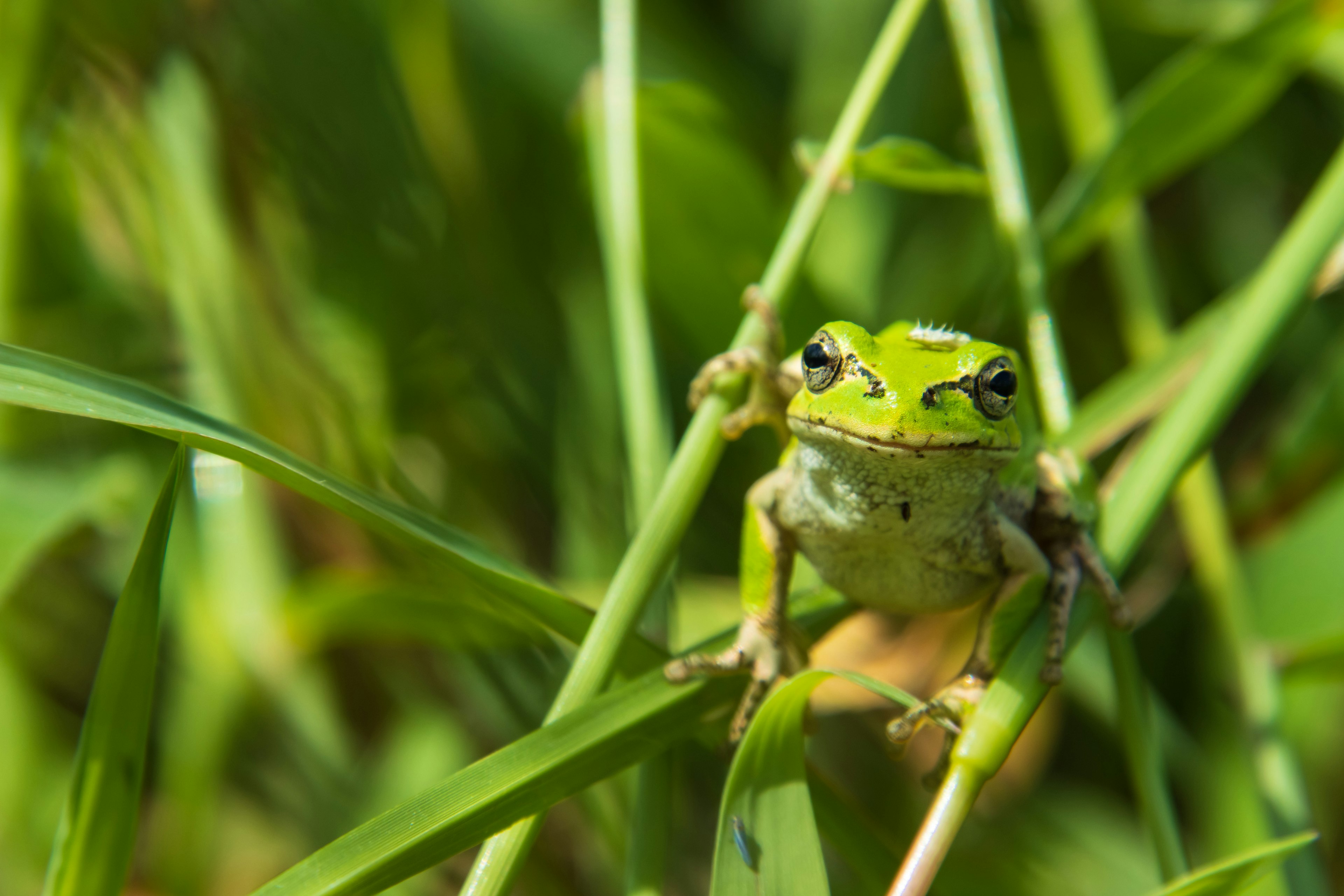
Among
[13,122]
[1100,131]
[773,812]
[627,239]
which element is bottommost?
[773,812]

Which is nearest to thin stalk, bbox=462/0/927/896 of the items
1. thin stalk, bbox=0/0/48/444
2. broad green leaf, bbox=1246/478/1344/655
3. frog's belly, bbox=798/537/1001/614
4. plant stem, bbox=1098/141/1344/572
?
frog's belly, bbox=798/537/1001/614

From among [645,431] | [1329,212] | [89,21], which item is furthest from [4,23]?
[1329,212]

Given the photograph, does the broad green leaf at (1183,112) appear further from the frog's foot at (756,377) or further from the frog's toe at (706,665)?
the frog's toe at (706,665)

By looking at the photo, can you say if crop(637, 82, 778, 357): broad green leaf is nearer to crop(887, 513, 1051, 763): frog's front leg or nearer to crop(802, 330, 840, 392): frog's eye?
crop(802, 330, 840, 392): frog's eye

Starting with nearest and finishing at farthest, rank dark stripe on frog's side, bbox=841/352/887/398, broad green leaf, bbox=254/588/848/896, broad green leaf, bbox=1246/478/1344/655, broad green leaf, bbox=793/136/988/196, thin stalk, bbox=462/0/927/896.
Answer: broad green leaf, bbox=254/588/848/896, thin stalk, bbox=462/0/927/896, dark stripe on frog's side, bbox=841/352/887/398, broad green leaf, bbox=793/136/988/196, broad green leaf, bbox=1246/478/1344/655

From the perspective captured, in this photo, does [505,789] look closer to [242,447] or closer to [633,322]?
[242,447]

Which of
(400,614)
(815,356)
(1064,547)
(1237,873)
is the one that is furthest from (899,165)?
(400,614)
